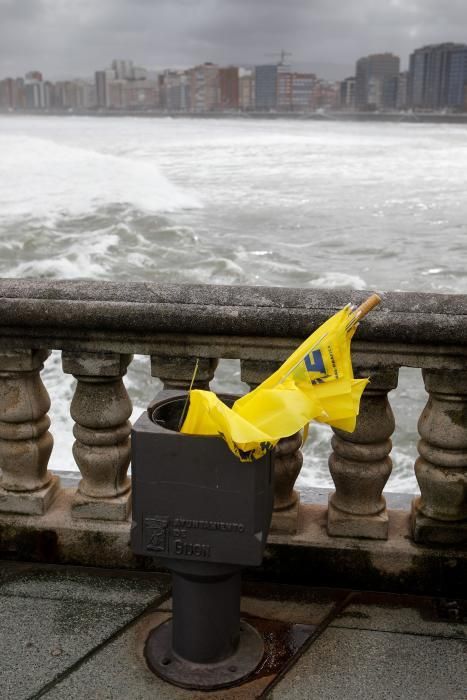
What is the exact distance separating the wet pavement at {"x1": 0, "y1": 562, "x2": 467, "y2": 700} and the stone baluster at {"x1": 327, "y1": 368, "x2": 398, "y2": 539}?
252mm

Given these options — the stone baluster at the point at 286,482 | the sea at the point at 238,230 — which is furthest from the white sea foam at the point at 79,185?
the stone baluster at the point at 286,482

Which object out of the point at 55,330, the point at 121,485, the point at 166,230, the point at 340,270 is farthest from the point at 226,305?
the point at 166,230

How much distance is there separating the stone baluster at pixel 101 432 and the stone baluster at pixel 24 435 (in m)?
0.12

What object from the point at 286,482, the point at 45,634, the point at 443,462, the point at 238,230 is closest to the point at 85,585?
the point at 45,634

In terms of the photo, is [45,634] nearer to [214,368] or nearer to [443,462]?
[214,368]

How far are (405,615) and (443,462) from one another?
21.6 inches

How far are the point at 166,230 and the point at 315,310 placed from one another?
77.9ft

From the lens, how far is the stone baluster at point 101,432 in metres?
3.37

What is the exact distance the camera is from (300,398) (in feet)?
8.21

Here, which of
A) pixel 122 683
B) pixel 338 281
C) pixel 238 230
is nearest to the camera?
pixel 122 683

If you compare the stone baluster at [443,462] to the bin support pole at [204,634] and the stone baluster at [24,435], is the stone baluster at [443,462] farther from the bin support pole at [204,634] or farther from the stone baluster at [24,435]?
the stone baluster at [24,435]

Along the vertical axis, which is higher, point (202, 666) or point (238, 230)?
point (202, 666)

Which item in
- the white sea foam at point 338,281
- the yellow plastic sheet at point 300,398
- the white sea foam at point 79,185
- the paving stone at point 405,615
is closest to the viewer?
the yellow plastic sheet at point 300,398

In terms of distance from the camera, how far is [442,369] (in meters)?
3.16
